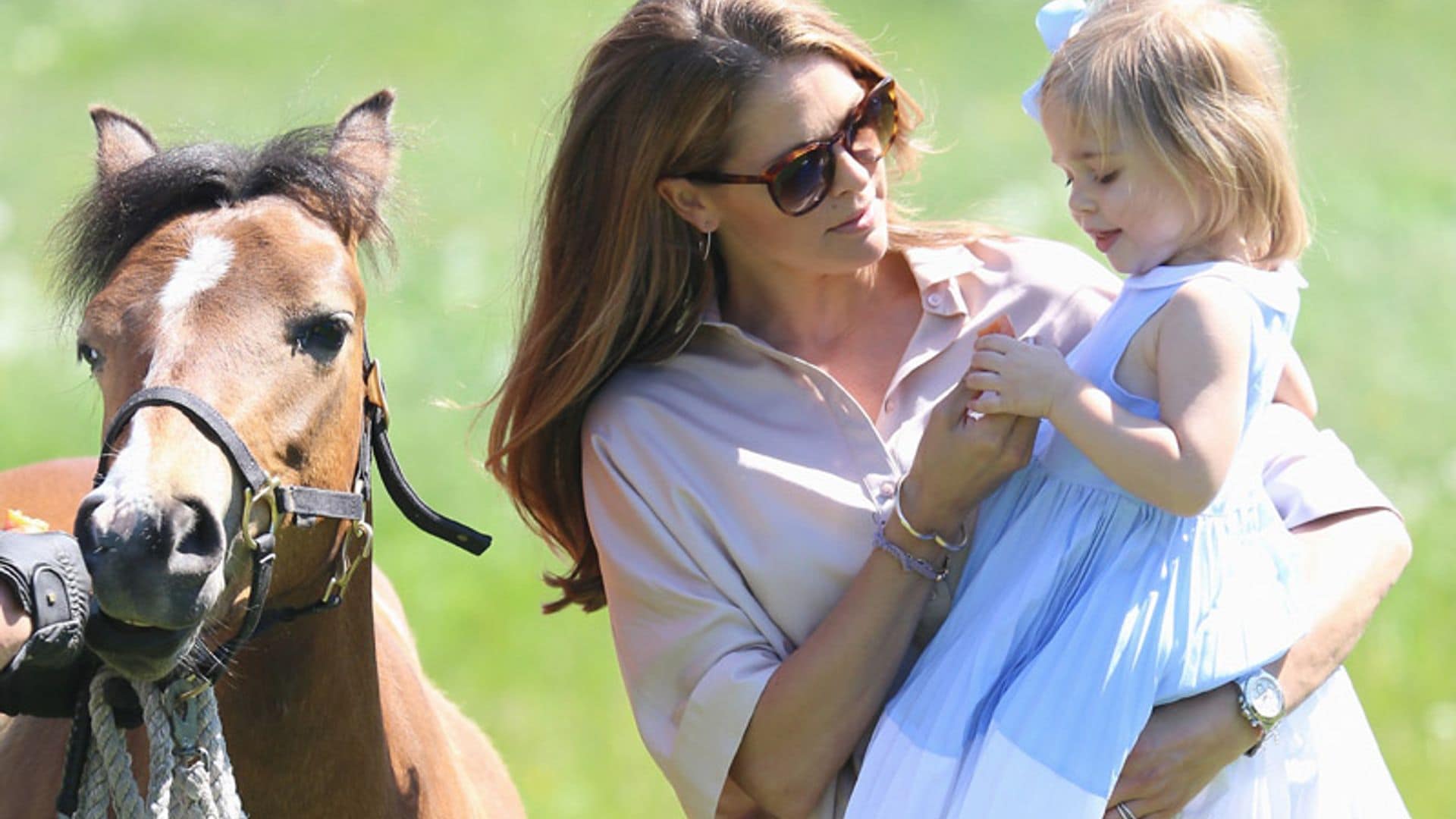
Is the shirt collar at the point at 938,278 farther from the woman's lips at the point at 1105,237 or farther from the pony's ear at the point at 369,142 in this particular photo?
the pony's ear at the point at 369,142

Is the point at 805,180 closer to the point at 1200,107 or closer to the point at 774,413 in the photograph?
the point at 774,413

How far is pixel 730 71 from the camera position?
2.81 m

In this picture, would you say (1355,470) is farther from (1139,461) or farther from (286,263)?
(286,263)

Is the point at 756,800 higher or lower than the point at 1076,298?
lower

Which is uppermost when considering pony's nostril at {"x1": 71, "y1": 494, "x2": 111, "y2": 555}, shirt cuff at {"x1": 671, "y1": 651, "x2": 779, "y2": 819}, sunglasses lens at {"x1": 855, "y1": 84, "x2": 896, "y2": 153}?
sunglasses lens at {"x1": 855, "y1": 84, "x2": 896, "y2": 153}

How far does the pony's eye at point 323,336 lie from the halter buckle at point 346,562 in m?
0.27

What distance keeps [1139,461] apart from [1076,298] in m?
0.54

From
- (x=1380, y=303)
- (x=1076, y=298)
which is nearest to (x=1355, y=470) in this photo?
(x=1076, y=298)

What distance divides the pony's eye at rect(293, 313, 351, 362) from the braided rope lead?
0.52m

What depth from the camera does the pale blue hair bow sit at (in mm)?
2766

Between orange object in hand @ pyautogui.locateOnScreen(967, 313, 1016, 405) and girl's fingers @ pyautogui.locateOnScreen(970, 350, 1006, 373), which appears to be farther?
orange object in hand @ pyautogui.locateOnScreen(967, 313, 1016, 405)

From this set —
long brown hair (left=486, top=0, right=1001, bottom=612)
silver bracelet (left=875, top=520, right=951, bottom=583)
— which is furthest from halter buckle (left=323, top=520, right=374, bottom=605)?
silver bracelet (left=875, top=520, right=951, bottom=583)

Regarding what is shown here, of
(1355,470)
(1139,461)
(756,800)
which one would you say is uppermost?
(1139,461)

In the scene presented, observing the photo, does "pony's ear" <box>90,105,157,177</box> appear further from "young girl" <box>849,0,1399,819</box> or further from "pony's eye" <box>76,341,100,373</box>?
"young girl" <box>849,0,1399,819</box>
